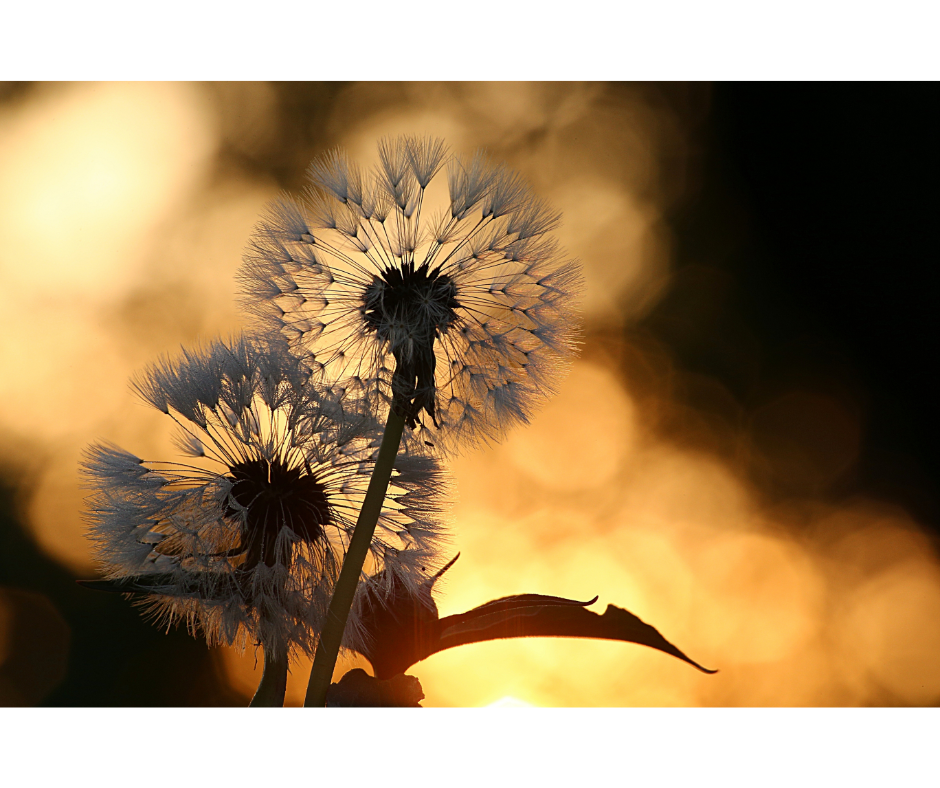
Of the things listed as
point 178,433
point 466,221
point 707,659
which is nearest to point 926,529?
point 707,659

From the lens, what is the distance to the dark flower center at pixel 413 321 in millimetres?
1393

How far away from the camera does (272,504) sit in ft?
4.56

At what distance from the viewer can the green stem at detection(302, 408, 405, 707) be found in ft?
4.53

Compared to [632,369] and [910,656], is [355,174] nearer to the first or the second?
[632,369]

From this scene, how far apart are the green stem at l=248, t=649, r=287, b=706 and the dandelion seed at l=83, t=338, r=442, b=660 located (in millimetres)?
19

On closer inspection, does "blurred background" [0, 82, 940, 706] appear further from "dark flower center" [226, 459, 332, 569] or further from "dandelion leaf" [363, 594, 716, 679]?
"dark flower center" [226, 459, 332, 569]

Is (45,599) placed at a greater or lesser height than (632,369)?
lesser

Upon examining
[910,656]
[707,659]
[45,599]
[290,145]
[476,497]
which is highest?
[290,145]

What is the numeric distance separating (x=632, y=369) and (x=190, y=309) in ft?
4.15

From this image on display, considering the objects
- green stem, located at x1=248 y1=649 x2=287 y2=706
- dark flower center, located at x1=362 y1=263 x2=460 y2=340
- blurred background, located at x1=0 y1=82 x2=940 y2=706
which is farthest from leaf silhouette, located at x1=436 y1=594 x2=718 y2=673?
dark flower center, located at x1=362 y1=263 x2=460 y2=340

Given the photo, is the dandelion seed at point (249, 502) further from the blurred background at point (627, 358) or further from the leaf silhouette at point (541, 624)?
the blurred background at point (627, 358)

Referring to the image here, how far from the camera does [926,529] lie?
1957mm

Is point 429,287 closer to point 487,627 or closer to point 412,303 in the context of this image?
point 412,303

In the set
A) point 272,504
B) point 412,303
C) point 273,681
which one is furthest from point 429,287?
point 273,681
